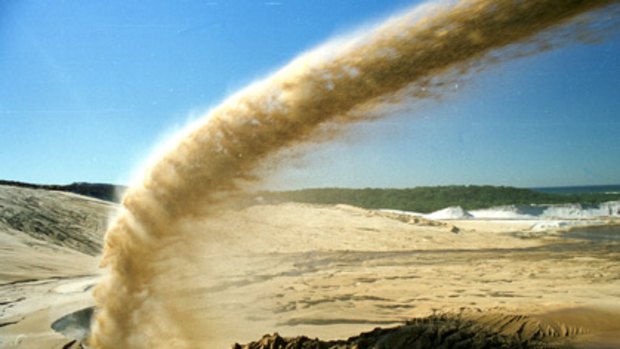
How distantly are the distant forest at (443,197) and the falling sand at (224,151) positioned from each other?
105 feet

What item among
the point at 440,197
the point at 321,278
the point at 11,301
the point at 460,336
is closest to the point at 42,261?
the point at 11,301

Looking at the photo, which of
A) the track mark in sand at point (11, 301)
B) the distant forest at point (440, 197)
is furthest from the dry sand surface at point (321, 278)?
the distant forest at point (440, 197)

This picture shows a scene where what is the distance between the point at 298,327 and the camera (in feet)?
19.4

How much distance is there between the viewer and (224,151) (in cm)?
550

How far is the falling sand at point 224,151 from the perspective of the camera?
187 inches

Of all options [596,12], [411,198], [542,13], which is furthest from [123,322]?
[411,198]

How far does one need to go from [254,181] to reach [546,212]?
35.7 meters

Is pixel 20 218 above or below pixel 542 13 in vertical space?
below

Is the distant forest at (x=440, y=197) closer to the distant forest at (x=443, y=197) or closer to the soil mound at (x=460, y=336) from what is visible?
the distant forest at (x=443, y=197)

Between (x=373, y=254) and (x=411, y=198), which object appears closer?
(x=373, y=254)

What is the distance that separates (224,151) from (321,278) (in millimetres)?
5541

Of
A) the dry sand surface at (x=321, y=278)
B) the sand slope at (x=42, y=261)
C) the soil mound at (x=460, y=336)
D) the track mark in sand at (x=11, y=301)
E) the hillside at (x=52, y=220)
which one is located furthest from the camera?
the hillside at (x=52, y=220)

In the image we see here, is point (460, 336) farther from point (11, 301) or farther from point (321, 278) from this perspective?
point (321, 278)

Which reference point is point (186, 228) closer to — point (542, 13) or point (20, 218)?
point (542, 13)
